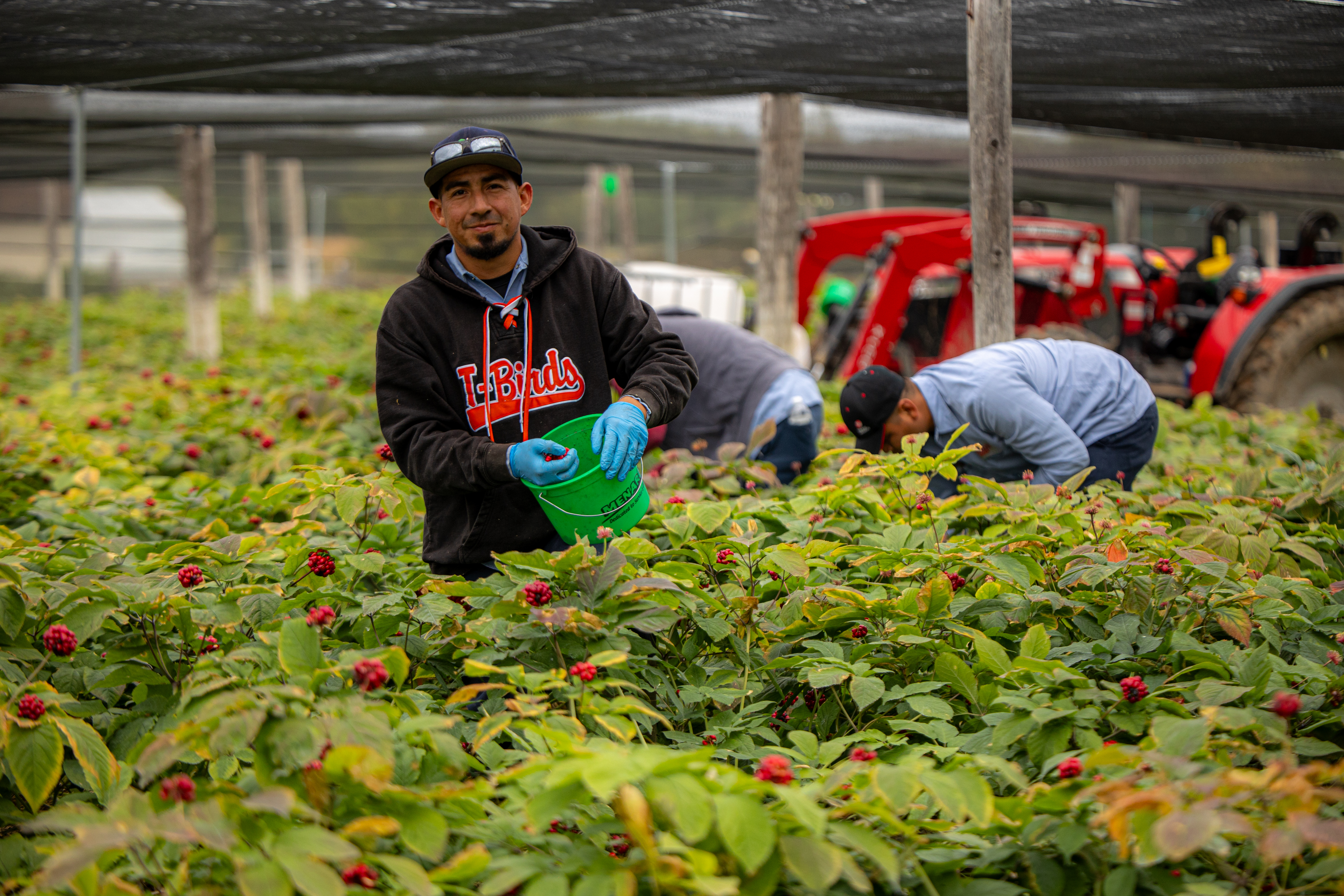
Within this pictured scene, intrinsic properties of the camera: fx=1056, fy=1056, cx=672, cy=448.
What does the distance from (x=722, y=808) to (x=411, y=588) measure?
1.36 meters

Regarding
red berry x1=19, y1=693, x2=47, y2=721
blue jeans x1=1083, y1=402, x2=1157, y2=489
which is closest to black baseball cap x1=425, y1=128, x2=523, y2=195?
red berry x1=19, y1=693, x2=47, y2=721

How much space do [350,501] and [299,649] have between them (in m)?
0.78

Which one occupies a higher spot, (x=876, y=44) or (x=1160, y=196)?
(x=876, y=44)

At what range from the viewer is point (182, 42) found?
5152 millimetres

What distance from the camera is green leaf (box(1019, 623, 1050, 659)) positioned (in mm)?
2295

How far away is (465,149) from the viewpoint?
2.68 m

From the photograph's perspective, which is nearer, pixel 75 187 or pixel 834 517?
pixel 834 517

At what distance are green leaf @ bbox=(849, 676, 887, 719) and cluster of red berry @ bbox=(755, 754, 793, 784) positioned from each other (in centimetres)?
52

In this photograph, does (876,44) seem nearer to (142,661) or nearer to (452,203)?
(452,203)

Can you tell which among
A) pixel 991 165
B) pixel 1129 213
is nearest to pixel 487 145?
pixel 991 165

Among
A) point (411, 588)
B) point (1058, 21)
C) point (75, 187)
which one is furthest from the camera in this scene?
point (75, 187)

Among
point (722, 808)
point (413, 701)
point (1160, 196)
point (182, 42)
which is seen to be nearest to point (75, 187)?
point (182, 42)

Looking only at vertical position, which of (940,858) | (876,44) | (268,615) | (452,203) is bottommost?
(940,858)

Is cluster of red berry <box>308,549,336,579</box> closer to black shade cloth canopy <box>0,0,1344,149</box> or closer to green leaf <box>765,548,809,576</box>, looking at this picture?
green leaf <box>765,548,809,576</box>
